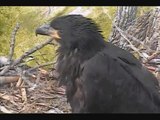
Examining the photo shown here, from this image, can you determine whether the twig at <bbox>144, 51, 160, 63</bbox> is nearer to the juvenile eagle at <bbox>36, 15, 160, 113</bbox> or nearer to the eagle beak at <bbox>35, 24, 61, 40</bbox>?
the juvenile eagle at <bbox>36, 15, 160, 113</bbox>

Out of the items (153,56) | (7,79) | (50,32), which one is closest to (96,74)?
(50,32)

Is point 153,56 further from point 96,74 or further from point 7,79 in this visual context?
→ point 7,79

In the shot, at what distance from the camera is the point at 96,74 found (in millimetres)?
4422

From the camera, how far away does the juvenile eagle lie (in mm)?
4453

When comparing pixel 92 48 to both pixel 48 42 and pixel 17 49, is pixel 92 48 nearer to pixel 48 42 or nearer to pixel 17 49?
pixel 48 42

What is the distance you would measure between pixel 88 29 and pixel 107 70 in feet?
1.46

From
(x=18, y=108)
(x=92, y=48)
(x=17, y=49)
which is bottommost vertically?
(x=18, y=108)

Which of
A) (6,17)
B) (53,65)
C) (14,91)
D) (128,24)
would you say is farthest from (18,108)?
(128,24)

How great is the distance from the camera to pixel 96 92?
175 inches

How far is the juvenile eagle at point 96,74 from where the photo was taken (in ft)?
14.6

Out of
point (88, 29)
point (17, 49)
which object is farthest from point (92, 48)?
point (17, 49)

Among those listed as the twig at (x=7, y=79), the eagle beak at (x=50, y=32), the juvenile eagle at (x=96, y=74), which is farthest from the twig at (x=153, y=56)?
the twig at (x=7, y=79)

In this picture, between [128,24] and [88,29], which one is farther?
[128,24]
